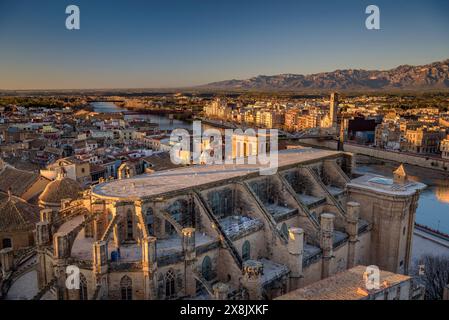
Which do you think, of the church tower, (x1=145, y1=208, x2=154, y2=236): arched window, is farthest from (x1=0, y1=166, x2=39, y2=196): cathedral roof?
the church tower

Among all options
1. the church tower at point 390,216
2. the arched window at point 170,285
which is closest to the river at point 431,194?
the church tower at point 390,216

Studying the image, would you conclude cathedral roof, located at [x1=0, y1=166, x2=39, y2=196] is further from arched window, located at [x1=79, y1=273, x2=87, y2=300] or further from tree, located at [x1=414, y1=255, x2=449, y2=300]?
tree, located at [x1=414, y1=255, x2=449, y2=300]

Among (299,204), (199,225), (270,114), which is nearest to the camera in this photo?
(199,225)

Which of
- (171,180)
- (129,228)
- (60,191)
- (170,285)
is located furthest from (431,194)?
(129,228)

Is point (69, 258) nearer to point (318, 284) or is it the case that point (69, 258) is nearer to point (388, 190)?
point (318, 284)

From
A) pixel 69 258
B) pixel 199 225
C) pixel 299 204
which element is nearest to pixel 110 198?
pixel 69 258

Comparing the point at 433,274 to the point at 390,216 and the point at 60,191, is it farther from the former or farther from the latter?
the point at 60,191

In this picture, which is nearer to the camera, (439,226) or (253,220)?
(253,220)
